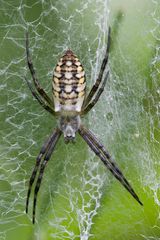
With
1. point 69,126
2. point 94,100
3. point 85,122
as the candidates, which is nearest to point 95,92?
point 94,100

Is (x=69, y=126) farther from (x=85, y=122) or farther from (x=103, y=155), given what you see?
(x=103, y=155)

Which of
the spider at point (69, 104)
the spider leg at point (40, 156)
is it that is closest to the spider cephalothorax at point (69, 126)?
the spider at point (69, 104)

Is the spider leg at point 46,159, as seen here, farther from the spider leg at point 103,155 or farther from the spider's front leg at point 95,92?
the spider's front leg at point 95,92

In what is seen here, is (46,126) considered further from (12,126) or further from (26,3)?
(26,3)

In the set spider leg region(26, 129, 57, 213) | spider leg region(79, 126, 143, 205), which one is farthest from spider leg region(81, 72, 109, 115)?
spider leg region(26, 129, 57, 213)

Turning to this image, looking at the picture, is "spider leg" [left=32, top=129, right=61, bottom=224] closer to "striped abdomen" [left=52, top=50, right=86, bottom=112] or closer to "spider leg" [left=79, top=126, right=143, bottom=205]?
"spider leg" [left=79, top=126, right=143, bottom=205]

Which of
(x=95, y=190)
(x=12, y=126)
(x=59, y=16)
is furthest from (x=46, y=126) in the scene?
(x=59, y=16)

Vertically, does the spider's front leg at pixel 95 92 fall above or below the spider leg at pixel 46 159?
above
